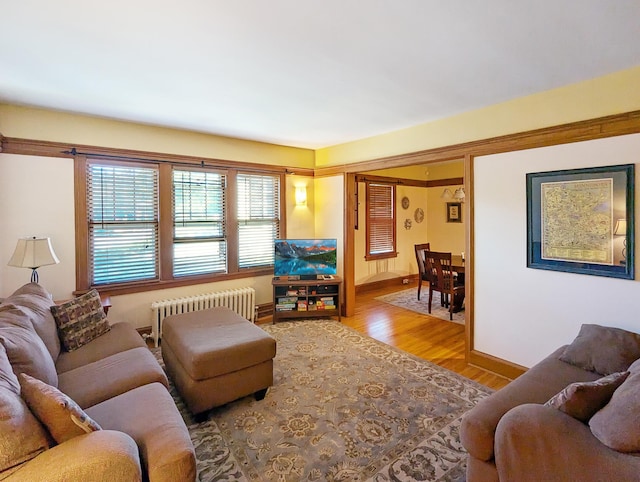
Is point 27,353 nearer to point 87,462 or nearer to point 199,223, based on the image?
point 87,462

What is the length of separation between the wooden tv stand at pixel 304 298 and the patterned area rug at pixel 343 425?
1167mm

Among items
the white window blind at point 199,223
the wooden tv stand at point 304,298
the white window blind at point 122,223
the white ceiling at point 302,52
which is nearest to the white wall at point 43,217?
the white window blind at point 122,223

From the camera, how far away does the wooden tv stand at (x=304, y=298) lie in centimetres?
465

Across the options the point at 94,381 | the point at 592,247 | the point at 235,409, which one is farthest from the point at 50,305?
the point at 592,247

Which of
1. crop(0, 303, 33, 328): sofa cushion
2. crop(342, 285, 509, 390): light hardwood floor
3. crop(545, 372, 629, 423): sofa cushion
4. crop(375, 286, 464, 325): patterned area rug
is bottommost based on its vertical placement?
crop(342, 285, 509, 390): light hardwood floor

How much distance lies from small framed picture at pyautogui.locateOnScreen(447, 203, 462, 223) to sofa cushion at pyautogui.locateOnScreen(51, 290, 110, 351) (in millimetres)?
6619

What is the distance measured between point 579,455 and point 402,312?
396cm

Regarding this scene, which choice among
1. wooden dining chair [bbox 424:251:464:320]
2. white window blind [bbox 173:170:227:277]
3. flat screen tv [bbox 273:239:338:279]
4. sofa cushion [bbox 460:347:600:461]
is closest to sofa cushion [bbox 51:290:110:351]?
white window blind [bbox 173:170:227:277]

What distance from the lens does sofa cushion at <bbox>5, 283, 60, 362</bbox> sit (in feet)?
7.41

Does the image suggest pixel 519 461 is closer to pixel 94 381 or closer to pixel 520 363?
pixel 520 363

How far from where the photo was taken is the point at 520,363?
10.1 feet

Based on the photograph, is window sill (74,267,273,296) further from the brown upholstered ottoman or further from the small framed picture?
the small framed picture

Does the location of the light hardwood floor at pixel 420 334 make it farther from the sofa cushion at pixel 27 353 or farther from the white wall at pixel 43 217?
the sofa cushion at pixel 27 353

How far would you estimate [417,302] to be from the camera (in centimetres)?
580
